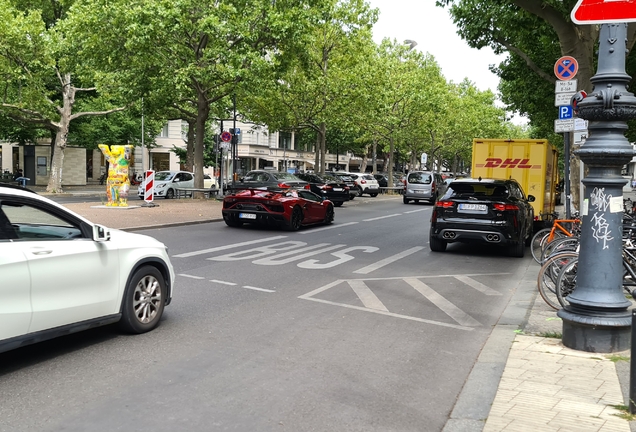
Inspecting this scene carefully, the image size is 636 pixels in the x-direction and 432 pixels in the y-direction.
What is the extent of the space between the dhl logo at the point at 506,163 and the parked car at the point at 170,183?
62.7ft

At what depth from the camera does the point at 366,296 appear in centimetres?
806

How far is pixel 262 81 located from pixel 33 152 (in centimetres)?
2671

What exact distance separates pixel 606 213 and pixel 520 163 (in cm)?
1258

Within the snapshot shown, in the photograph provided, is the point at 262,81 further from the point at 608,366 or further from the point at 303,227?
the point at 608,366

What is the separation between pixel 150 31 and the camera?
22.1 m

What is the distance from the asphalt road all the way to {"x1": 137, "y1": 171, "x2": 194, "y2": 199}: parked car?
75.2 ft

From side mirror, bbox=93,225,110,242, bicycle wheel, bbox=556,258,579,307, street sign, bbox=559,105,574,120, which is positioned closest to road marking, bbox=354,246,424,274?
bicycle wheel, bbox=556,258,579,307

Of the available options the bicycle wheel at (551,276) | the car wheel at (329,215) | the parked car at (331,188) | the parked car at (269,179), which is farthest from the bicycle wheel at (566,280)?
the parked car at (331,188)

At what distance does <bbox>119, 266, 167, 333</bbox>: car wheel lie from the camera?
5730 mm

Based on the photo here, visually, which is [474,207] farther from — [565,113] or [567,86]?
[567,86]

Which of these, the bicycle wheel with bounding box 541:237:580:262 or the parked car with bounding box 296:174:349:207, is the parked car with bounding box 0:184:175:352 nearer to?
the bicycle wheel with bounding box 541:237:580:262

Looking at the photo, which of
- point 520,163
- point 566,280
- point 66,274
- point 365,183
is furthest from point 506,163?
point 365,183

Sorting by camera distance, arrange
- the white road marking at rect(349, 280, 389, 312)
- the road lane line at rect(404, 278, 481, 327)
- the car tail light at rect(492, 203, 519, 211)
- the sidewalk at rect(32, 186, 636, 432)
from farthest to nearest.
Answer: the car tail light at rect(492, 203, 519, 211)
the white road marking at rect(349, 280, 389, 312)
the road lane line at rect(404, 278, 481, 327)
the sidewalk at rect(32, 186, 636, 432)

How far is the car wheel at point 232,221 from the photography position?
661 inches
